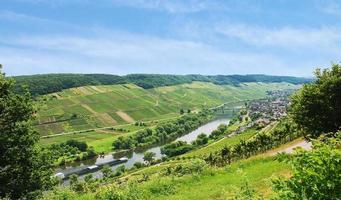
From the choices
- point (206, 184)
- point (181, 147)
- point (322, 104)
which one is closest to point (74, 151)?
→ point (181, 147)

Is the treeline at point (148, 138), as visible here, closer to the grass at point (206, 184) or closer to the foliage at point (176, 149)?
the foliage at point (176, 149)

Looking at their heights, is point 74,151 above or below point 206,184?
below

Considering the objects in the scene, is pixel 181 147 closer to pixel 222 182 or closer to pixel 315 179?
pixel 222 182

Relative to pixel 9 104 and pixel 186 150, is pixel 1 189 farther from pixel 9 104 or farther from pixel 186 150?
pixel 186 150

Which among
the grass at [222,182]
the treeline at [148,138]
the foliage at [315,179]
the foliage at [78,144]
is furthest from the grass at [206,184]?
the treeline at [148,138]

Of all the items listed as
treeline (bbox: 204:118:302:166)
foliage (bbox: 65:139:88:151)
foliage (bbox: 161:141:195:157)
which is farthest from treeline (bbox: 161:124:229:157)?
treeline (bbox: 204:118:302:166)

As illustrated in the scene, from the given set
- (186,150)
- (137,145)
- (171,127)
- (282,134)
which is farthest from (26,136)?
(171,127)

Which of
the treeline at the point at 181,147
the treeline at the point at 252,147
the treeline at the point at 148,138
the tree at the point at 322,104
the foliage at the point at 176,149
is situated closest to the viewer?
Answer: the tree at the point at 322,104
